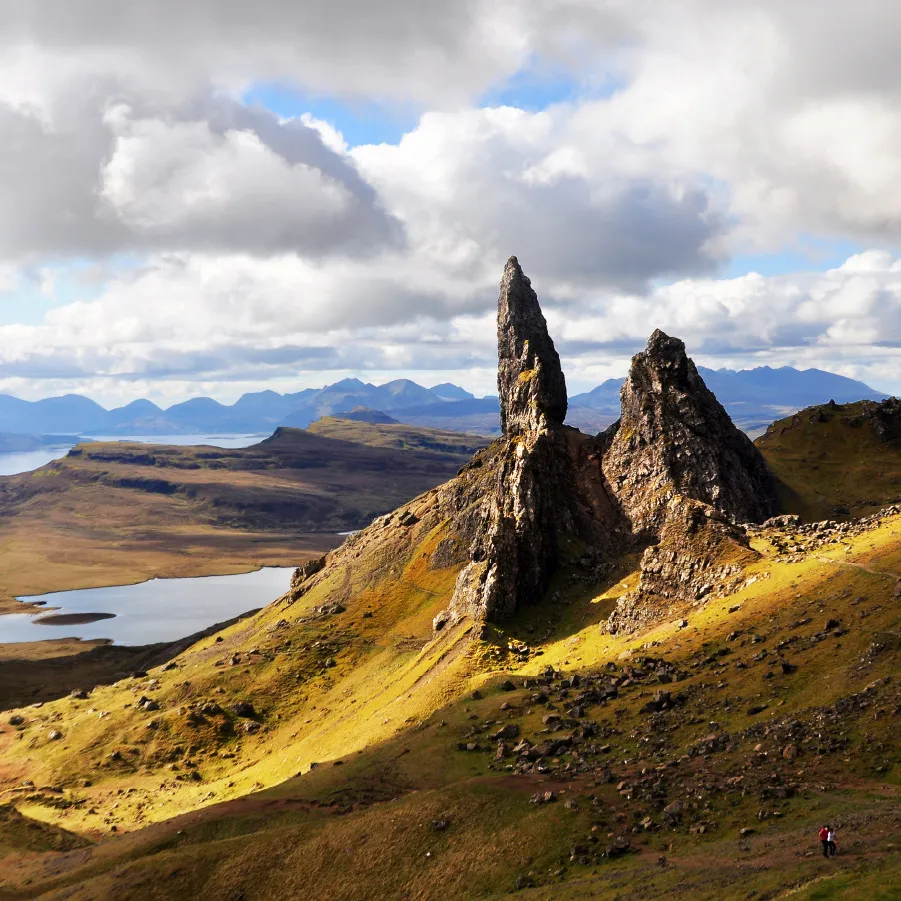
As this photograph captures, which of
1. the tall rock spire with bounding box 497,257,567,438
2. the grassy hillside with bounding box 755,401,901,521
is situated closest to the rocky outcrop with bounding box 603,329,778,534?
the grassy hillside with bounding box 755,401,901,521

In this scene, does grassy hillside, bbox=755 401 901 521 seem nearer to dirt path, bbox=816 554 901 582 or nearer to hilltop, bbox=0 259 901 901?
Answer: hilltop, bbox=0 259 901 901

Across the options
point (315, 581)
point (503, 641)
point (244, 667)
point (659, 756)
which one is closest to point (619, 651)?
point (503, 641)

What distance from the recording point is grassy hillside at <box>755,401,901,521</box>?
15425 centimetres

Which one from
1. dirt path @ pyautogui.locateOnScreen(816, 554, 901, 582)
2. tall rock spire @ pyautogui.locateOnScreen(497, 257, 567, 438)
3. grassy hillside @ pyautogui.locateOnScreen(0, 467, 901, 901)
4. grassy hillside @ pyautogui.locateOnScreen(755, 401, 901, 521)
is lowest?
grassy hillside @ pyautogui.locateOnScreen(0, 467, 901, 901)

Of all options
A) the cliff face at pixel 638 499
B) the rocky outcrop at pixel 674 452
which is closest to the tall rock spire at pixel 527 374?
the cliff face at pixel 638 499

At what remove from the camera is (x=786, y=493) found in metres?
158

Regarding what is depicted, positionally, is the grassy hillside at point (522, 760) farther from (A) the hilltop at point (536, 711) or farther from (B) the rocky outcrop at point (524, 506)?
(B) the rocky outcrop at point (524, 506)

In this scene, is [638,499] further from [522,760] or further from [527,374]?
[522,760]

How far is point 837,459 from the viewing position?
17350cm

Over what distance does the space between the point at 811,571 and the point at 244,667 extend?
102 m

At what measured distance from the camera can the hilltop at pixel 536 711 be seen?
62625 mm

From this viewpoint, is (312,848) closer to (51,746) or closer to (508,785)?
(508,785)

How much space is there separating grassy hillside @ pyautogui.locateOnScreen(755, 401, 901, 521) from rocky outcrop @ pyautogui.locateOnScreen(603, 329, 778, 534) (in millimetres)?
10202

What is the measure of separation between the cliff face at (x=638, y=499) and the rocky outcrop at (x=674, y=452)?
0.77 feet
